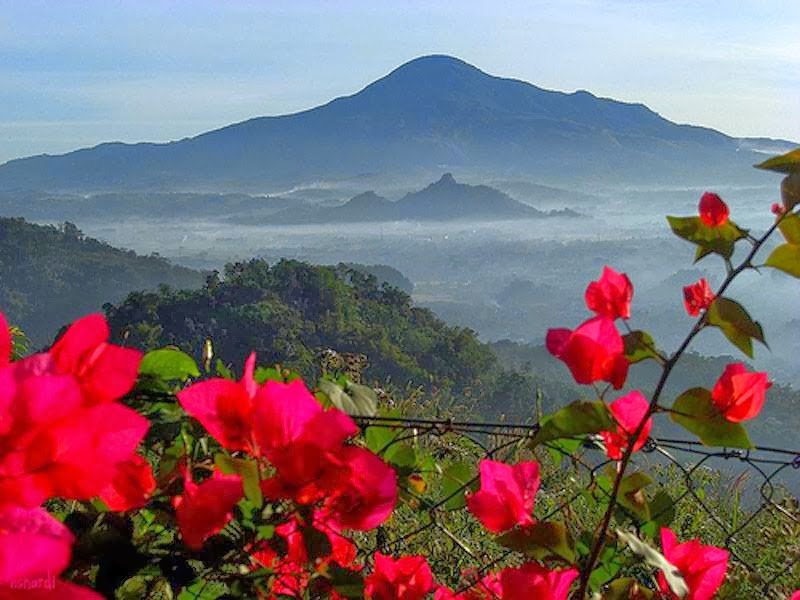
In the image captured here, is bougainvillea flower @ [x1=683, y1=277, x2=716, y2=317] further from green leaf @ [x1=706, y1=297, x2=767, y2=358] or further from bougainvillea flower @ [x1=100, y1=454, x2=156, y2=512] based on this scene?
bougainvillea flower @ [x1=100, y1=454, x2=156, y2=512]

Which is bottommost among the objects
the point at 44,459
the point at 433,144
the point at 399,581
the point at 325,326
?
the point at 325,326

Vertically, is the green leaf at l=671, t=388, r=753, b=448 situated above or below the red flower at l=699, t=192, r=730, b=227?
below

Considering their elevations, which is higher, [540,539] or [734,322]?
[734,322]

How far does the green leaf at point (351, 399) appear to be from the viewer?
0.79 m

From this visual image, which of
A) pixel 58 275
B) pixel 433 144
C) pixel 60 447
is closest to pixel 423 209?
pixel 433 144

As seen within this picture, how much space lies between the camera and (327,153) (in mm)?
129250

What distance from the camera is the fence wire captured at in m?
0.89

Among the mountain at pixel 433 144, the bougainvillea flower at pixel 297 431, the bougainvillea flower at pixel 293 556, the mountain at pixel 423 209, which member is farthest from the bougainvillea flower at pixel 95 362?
the mountain at pixel 433 144

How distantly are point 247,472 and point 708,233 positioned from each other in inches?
13.6

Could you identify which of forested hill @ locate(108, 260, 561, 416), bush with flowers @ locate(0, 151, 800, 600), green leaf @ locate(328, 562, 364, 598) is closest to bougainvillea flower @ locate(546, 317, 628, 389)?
bush with flowers @ locate(0, 151, 800, 600)

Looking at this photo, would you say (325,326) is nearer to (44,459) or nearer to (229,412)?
(229,412)

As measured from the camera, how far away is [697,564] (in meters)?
0.78

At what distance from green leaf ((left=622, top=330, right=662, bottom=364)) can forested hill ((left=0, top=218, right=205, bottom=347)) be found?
37.9 m

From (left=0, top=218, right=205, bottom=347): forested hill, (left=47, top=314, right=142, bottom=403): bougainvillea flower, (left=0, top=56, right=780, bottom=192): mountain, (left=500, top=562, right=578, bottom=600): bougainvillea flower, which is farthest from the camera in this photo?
(left=0, top=56, right=780, bottom=192): mountain
